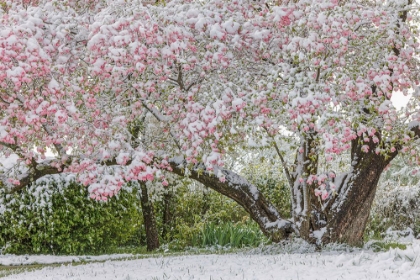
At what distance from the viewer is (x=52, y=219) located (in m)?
12.5

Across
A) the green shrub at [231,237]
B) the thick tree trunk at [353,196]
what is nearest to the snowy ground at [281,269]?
the thick tree trunk at [353,196]

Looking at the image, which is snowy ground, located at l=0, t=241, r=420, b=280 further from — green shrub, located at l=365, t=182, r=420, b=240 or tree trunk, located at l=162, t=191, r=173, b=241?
green shrub, located at l=365, t=182, r=420, b=240

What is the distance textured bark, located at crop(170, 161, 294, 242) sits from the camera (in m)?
9.30

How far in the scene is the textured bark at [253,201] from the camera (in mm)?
9297

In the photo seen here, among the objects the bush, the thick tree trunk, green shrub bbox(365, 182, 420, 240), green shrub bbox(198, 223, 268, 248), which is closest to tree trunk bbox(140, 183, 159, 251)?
the bush

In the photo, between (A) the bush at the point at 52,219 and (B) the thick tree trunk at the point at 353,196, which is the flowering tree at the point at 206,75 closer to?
(B) the thick tree trunk at the point at 353,196

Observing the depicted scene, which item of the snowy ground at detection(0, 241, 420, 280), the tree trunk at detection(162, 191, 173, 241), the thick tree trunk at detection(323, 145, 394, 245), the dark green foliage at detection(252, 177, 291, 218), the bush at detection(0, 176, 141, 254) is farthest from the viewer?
the dark green foliage at detection(252, 177, 291, 218)

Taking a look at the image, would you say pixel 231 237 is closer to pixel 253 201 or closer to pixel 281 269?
pixel 253 201

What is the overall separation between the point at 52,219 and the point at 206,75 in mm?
6764

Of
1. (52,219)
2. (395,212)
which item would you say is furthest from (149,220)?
(395,212)

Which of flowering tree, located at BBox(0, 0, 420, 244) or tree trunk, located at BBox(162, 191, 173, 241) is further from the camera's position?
tree trunk, located at BBox(162, 191, 173, 241)

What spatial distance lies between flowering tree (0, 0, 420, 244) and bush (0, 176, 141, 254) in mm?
3767

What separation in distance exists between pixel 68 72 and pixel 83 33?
2.21 feet

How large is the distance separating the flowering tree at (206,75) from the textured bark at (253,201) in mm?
631
